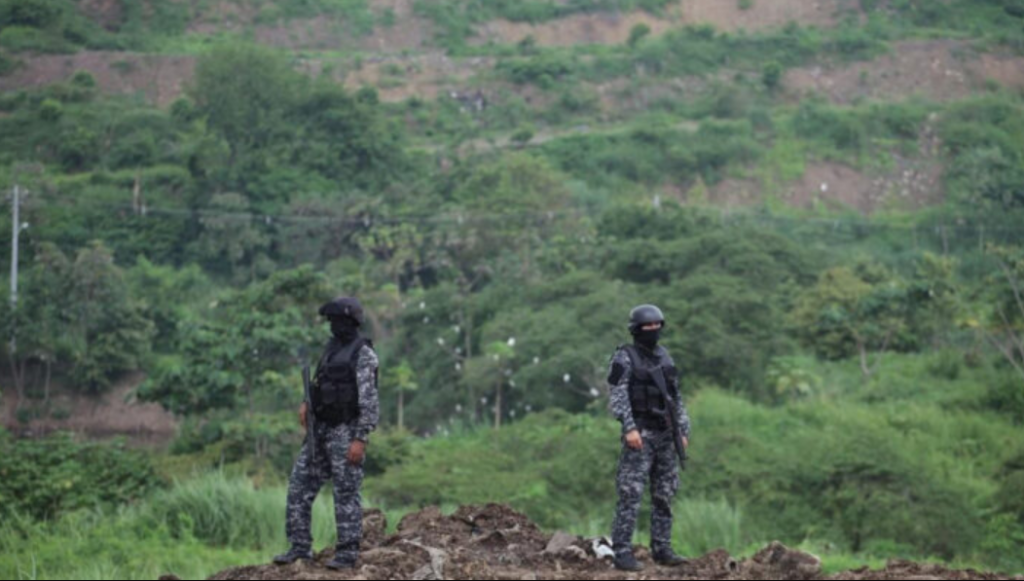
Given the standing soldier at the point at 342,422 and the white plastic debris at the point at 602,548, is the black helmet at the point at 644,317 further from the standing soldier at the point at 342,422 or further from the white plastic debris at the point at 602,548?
the standing soldier at the point at 342,422

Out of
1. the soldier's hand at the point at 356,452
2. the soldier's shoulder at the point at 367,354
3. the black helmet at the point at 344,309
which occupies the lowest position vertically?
the soldier's hand at the point at 356,452

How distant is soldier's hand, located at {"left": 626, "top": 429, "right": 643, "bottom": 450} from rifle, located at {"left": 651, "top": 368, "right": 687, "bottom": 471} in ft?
0.89

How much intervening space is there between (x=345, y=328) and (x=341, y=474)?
2.92 ft

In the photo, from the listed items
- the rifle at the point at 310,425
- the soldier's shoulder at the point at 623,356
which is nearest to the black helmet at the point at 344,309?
the rifle at the point at 310,425

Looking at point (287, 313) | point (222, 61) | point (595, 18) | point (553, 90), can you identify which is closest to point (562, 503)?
point (287, 313)

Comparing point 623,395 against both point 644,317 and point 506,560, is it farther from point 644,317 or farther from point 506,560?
point 506,560

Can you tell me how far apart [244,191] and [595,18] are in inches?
1132

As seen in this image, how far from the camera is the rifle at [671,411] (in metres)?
8.90

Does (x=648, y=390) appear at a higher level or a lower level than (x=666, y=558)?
higher

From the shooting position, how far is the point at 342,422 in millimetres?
8844

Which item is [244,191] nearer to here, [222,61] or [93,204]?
[222,61]

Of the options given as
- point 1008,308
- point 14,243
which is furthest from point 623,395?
point 14,243

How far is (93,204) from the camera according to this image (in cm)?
4100

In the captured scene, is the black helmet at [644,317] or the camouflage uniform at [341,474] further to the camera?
the black helmet at [644,317]
